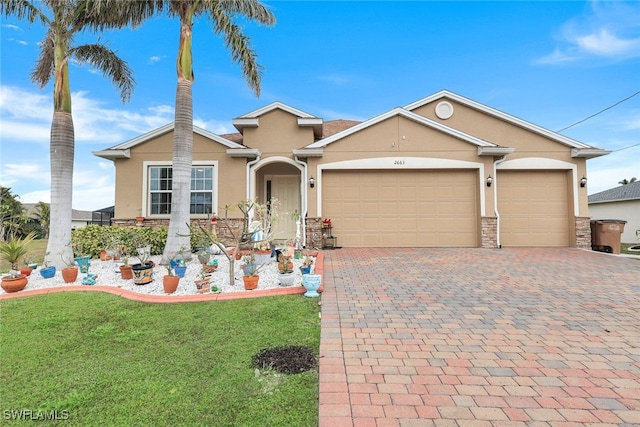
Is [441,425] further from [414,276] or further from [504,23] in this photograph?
[504,23]

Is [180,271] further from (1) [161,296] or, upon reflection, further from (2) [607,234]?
(2) [607,234]

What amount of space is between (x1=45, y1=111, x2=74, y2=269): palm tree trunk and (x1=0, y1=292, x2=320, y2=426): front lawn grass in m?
2.64

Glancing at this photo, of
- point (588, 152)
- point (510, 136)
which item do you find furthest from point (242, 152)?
point (588, 152)

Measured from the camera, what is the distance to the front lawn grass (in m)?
2.21

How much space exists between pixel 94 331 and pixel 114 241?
4872 millimetres

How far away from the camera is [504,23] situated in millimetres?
13156

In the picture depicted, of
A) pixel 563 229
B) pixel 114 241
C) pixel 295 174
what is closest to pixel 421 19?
pixel 295 174

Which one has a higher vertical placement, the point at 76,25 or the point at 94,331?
the point at 76,25

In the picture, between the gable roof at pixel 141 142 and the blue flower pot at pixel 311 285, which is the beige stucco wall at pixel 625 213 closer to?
the blue flower pot at pixel 311 285

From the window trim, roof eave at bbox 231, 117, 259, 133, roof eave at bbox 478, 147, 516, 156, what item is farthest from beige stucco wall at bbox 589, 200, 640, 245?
the window trim

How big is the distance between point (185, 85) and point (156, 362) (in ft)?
23.3

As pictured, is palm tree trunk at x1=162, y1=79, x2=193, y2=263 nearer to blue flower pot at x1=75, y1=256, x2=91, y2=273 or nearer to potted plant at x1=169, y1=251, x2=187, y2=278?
potted plant at x1=169, y1=251, x2=187, y2=278

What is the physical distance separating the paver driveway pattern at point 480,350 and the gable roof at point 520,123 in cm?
657

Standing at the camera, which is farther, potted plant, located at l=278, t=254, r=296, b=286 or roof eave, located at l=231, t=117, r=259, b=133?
roof eave, located at l=231, t=117, r=259, b=133
